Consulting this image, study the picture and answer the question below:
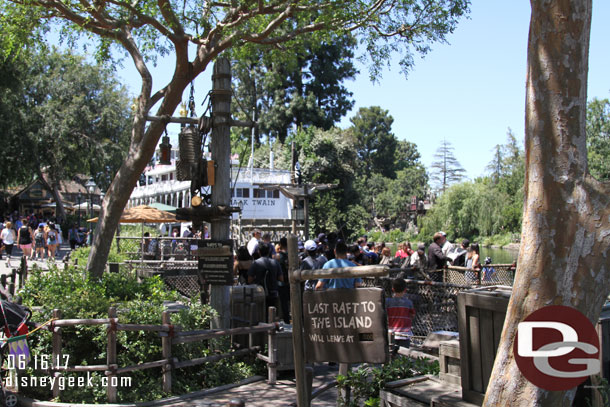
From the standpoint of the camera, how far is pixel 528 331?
3658mm

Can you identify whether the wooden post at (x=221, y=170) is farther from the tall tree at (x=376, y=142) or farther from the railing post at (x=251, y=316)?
the tall tree at (x=376, y=142)

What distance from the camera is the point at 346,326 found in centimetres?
420

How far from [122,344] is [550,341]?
5.27 m

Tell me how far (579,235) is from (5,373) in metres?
6.76

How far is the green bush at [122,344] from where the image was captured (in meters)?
7.02

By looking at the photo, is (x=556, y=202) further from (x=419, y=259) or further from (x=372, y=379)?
(x=419, y=259)

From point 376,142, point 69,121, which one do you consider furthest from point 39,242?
point 376,142

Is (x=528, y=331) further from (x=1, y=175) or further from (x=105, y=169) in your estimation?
(x=105, y=169)

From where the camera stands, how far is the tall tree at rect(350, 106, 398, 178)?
94625 mm

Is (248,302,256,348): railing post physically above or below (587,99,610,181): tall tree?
below

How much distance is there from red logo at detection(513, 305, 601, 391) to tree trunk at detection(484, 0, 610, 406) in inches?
1.6

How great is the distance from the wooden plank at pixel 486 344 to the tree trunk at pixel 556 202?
0.73 m

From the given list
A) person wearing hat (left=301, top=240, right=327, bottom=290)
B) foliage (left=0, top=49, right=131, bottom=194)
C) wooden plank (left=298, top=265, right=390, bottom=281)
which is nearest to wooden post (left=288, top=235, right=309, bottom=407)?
wooden plank (left=298, top=265, right=390, bottom=281)

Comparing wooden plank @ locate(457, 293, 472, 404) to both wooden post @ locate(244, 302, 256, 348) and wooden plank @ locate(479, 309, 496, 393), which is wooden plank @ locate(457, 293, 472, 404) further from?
wooden post @ locate(244, 302, 256, 348)
